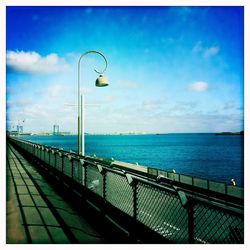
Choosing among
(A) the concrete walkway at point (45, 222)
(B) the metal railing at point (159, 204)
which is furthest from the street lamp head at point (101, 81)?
(A) the concrete walkway at point (45, 222)

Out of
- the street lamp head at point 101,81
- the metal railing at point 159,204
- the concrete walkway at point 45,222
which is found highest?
the street lamp head at point 101,81

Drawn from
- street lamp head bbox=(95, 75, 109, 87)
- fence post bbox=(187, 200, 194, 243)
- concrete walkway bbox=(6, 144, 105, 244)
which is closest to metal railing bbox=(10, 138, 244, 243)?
fence post bbox=(187, 200, 194, 243)

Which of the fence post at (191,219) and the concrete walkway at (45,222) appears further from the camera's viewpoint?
the concrete walkway at (45,222)

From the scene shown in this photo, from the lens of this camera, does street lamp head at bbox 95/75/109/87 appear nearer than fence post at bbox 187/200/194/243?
No

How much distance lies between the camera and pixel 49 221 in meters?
5.74

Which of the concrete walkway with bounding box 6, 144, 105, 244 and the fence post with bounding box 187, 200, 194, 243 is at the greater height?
the fence post with bounding box 187, 200, 194, 243

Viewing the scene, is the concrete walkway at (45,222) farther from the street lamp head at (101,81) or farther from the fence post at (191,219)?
the street lamp head at (101,81)

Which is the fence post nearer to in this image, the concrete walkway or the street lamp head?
the concrete walkway

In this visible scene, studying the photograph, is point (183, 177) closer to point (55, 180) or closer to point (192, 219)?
point (55, 180)

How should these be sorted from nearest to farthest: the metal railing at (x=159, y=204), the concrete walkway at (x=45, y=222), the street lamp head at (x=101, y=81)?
the metal railing at (x=159, y=204) < the concrete walkway at (x=45, y=222) < the street lamp head at (x=101, y=81)

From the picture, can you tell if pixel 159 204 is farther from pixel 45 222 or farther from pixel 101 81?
pixel 101 81

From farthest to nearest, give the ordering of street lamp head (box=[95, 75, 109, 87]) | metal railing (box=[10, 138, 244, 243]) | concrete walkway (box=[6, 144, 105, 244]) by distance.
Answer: street lamp head (box=[95, 75, 109, 87]), concrete walkway (box=[6, 144, 105, 244]), metal railing (box=[10, 138, 244, 243])

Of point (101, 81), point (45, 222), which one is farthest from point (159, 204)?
point (101, 81)
